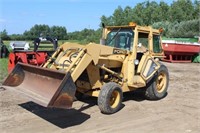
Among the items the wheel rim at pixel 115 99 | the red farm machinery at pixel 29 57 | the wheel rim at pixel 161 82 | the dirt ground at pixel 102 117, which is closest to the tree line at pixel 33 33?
the red farm machinery at pixel 29 57

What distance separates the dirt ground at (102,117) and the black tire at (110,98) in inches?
5.5

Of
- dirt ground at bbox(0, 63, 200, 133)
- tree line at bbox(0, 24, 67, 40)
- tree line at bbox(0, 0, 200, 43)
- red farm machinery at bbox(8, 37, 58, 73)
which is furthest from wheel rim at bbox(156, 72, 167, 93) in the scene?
tree line at bbox(0, 0, 200, 43)

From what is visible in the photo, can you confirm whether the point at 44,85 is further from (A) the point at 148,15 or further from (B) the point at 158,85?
(A) the point at 148,15

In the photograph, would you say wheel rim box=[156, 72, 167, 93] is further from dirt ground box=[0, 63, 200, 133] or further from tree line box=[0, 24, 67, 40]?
tree line box=[0, 24, 67, 40]

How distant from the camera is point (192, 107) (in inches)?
296

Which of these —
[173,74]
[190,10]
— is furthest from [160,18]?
[173,74]

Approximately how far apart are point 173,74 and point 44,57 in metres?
5.76

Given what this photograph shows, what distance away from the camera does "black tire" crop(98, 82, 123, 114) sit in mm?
6531

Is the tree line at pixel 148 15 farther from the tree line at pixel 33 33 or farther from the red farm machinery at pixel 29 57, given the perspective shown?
the red farm machinery at pixel 29 57

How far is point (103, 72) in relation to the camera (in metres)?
7.28

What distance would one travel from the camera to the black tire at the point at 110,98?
6.53 metres

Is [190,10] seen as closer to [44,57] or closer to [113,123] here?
[44,57]

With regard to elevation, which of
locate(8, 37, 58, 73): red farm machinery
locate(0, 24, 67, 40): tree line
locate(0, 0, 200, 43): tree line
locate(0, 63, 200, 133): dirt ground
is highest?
locate(0, 0, 200, 43): tree line

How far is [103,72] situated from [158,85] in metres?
1.98
